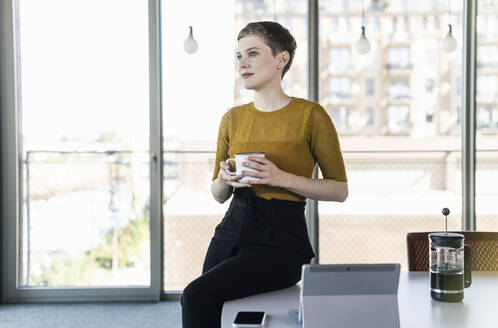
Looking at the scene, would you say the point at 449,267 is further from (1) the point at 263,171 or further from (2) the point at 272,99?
(2) the point at 272,99

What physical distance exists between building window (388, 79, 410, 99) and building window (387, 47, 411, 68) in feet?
0.34

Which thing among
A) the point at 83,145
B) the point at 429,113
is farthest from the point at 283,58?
the point at 83,145

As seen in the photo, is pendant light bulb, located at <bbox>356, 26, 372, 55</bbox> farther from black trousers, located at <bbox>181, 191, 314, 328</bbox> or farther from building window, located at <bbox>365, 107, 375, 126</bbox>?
black trousers, located at <bbox>181, 191, 314, 328</bbox>

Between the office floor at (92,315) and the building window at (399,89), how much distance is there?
199 cm

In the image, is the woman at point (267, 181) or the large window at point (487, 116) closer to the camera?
the woman at point (267, 181)

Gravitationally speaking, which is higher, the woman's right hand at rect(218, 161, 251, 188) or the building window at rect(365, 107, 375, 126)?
the building window at rect(365, 107, 375, 126)

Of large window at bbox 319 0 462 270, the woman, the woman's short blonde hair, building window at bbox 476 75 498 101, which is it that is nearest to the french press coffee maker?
the woman

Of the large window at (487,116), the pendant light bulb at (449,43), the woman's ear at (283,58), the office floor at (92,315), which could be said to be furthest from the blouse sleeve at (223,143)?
the large window at (487,116)

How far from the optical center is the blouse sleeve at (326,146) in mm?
1479

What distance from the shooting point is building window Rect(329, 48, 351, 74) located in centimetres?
315

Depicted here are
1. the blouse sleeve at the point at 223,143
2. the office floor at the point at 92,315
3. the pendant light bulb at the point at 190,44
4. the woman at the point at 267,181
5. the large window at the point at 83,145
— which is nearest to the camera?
the woman at the point at 267,181

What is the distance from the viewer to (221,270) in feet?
4.20

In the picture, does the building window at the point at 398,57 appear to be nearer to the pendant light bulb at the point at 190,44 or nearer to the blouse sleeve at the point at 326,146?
the pendant light bulb at the point at 190,44

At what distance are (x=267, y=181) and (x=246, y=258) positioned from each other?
9.0 inches
